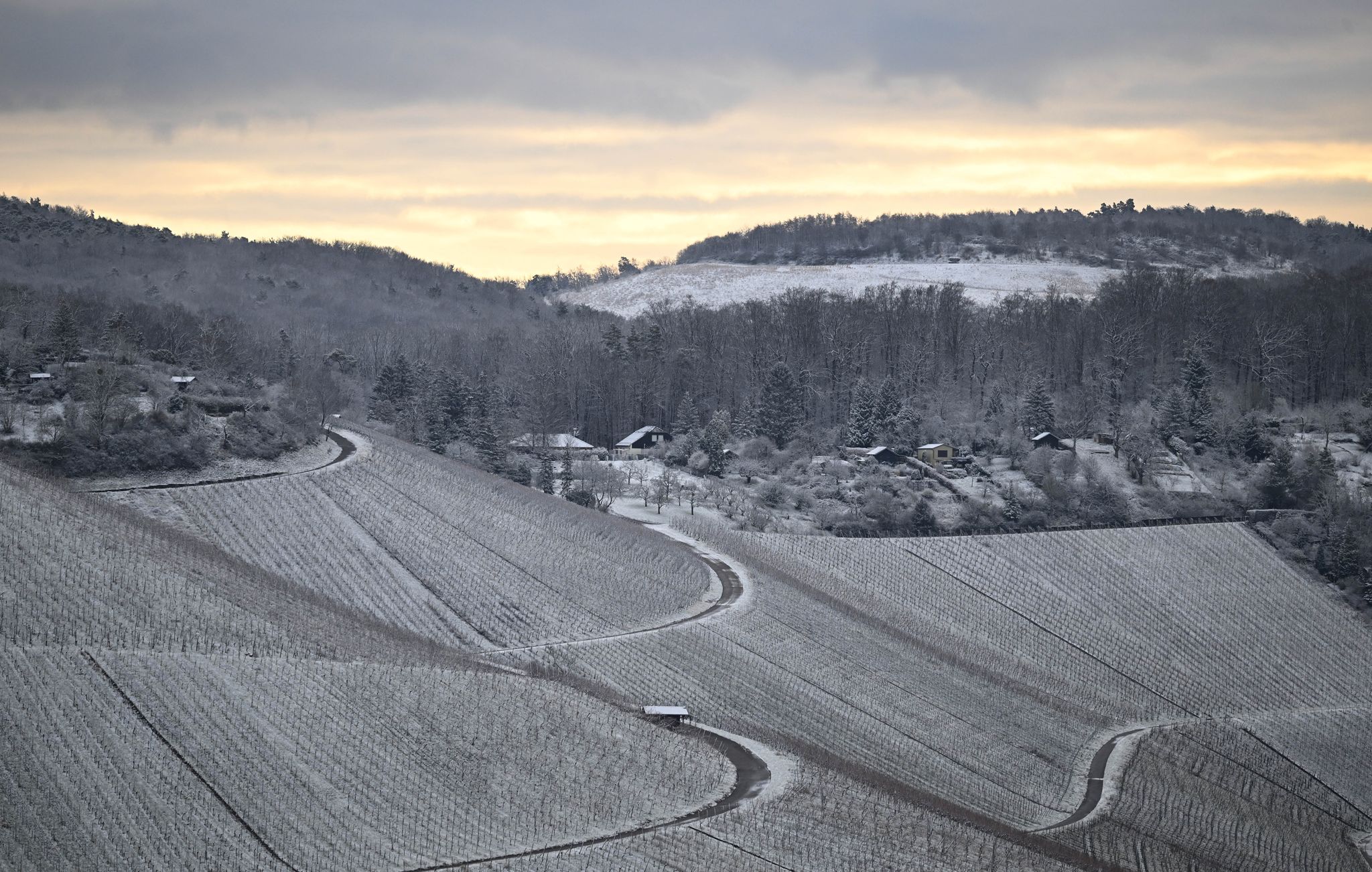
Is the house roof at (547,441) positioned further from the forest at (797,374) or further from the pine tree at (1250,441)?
the pine tree at (1250,441)

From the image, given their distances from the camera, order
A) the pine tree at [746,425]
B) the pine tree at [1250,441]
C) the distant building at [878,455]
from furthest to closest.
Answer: the pine tree at [746,425]
the distant building at [878,455]
the pine tree at [1250,441]

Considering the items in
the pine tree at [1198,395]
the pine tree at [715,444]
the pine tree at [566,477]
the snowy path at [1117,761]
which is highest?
the pine tree at [1198,395]

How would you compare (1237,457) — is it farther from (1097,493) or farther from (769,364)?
(769,364)

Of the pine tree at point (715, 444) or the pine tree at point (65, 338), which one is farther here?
the pine tree at point (715, 444)

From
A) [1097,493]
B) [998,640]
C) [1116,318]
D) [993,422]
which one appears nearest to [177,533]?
[998,640]

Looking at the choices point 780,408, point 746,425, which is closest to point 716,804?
point 780,408

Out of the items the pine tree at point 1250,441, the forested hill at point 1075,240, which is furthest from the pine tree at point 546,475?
the forested hill at point 1075,240

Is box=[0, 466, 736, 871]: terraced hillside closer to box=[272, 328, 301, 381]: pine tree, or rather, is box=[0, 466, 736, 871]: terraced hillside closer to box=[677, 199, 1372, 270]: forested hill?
box=[272, 328, 301, 381]: pine tree
